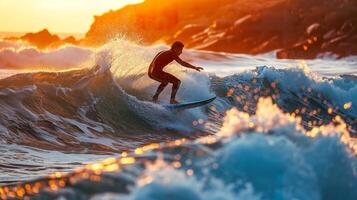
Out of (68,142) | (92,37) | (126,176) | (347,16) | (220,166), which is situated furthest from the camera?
(92,37)

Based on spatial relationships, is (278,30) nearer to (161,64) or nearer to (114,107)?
(114,107)

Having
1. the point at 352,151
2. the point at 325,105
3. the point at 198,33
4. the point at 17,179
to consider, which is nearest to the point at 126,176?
the point at 352,151

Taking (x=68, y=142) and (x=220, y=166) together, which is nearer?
(x=220, y=166)

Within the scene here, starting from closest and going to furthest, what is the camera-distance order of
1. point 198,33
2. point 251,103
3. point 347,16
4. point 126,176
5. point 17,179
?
point 126,176 < point 17,179 < point 251,103 < point 347,16 < point 198,33

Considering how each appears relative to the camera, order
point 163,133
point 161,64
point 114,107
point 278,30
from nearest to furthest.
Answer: point 163,133 → point 161,64 → point 114,107 → point 278,30

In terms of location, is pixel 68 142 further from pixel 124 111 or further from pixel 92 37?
pixel 92 37

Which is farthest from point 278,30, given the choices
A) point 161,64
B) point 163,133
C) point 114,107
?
point 163,133

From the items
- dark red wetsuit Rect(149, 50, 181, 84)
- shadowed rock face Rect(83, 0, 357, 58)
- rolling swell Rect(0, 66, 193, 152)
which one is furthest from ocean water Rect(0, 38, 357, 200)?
shadowed rock face Rect(83, 0, 357, 58)

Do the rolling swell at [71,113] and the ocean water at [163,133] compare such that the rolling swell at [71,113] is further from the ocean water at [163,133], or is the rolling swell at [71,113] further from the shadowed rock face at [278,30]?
the shadowed rock face at [278,30]

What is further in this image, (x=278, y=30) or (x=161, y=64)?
(x=278, y=30)

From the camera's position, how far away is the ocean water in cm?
437

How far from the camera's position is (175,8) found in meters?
105

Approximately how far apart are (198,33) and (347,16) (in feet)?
86.1

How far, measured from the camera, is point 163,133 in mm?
12938
